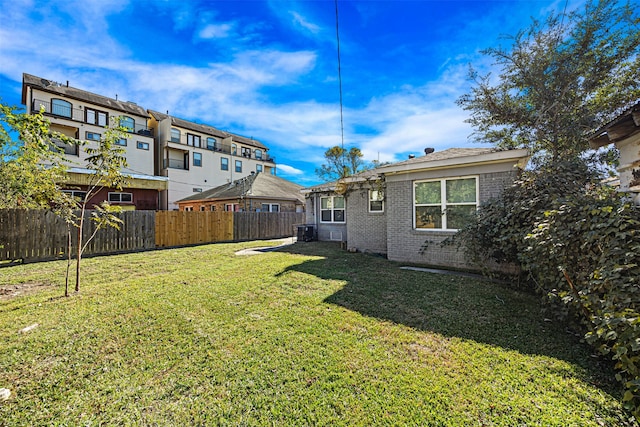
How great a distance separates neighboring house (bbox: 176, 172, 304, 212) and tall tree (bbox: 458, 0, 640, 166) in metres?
12.5

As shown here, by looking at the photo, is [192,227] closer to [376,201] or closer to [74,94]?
[376,201]

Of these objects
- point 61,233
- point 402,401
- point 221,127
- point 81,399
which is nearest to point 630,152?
point 402,401

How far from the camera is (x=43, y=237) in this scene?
28.8 feet

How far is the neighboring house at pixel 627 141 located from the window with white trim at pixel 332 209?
31.5 ft

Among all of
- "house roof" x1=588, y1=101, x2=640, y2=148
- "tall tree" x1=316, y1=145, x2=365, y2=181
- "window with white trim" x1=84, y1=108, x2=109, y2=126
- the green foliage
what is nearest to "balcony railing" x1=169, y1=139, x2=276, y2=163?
"window with white trim" x1=84, y1=108, x2=109, y2=126

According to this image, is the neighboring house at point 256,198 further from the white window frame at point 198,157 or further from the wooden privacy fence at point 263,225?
the white window frame at point 198,157

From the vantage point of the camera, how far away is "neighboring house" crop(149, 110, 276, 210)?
27.9 meters

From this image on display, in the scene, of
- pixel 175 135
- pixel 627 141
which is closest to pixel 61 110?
pixel 175 135

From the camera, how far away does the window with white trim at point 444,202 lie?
7426 mm

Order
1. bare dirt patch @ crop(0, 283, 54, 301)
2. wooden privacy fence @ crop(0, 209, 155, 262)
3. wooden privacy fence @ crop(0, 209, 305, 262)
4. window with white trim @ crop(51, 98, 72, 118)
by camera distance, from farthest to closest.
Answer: window with white trim @ crop(51, 98, 72, 118) → wooden privacy fence @ crop(0, 209, 305, 262) → wooden privacy fence @ crop(0, 209, 155, 262) → bare dirt patch @ crop(0, 283, 54, 301)

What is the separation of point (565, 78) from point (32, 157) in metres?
17.2

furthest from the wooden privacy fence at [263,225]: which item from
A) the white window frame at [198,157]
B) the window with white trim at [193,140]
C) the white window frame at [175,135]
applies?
the window with white trim at [193,140]

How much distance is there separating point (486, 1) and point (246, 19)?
22.4 ft

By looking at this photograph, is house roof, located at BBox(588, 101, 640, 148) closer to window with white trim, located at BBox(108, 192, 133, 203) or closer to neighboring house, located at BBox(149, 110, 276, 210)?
window with white trim, located at BBox(108, 192, 133, 203)
